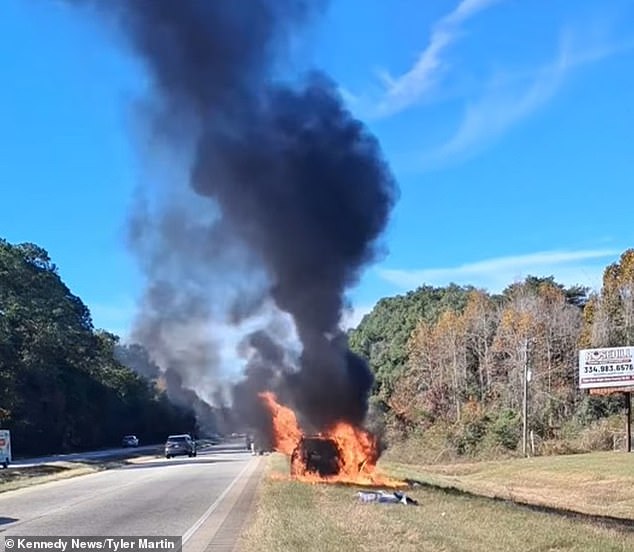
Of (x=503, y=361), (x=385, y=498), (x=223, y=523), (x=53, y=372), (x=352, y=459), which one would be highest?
(x=503, y=361)

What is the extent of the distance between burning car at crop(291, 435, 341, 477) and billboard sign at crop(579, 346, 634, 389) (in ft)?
93.5

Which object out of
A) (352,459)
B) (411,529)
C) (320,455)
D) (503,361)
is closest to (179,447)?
(320,455)

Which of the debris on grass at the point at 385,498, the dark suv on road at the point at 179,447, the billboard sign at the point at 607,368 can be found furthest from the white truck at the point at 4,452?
the debris on grass at the point at 385,498

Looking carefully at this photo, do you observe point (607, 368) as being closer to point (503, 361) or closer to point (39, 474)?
point (503, 361)

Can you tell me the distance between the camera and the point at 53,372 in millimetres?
66812

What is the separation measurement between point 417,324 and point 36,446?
39725 millimetres

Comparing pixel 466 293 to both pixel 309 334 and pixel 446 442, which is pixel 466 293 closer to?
pixel 446 442

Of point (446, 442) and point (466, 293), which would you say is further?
point (466, 293)

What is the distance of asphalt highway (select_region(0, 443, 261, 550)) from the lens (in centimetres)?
1521

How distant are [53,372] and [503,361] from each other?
36.6 meters

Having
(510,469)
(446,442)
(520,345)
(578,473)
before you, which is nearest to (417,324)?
(520,345)

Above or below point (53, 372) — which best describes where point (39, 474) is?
below

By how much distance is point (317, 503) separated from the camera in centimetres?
1898

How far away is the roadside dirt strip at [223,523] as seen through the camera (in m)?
13.3
